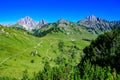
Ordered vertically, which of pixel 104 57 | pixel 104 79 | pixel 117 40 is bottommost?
pixel 104 79

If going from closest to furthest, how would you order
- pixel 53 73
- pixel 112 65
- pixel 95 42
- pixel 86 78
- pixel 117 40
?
pixel 86 78 < pixel 53 73 < pixel 112 65 < pixel 117 40 < pixel 95 42

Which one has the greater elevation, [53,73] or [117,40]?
[117,40]

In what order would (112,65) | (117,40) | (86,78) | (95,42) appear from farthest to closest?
1. (95,42)
2. (117,40)
3. (112,65)
4. (86,78)

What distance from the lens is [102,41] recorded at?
15900cm

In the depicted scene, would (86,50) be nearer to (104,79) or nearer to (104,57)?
(104,57)

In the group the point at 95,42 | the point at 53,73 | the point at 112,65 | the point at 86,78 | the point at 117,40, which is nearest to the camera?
the point at 86,78

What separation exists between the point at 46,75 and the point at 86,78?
A: 61.8ft

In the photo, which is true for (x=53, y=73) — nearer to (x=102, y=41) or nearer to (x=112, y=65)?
(x=112, y=65)

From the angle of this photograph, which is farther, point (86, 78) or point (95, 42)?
point (95, 42)

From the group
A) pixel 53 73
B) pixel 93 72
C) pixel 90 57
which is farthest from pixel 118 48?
pixel 53 73

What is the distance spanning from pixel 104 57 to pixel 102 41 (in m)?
15.5

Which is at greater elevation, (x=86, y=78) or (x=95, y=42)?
(x=95, y=42)

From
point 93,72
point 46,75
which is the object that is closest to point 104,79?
point 93,72

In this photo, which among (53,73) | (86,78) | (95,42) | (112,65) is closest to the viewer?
(86,78)
